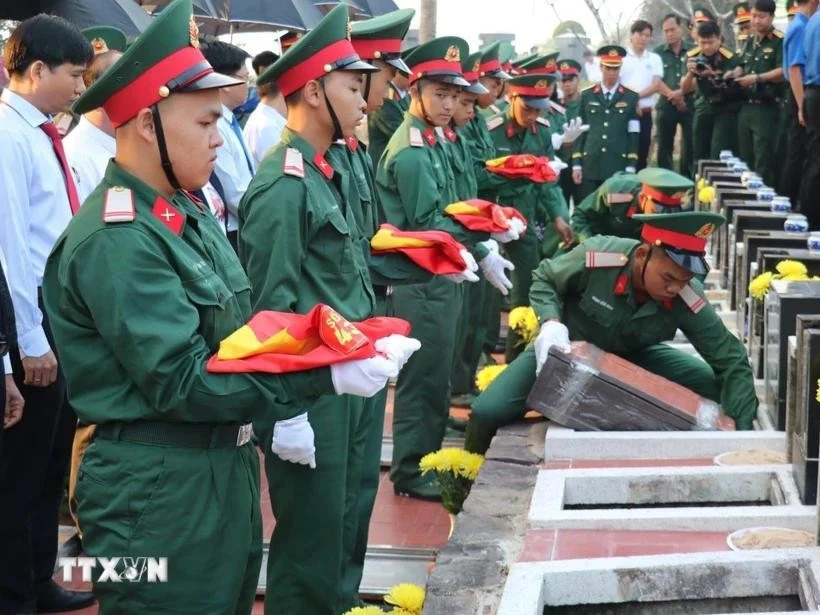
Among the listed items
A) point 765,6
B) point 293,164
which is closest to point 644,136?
point 765,6

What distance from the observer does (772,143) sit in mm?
11258

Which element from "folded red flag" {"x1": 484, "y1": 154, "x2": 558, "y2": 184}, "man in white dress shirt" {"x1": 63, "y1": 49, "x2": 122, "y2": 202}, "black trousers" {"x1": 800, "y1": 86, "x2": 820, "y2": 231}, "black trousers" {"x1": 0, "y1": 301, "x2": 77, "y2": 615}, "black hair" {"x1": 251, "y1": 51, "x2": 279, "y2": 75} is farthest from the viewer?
"black trousers" {"x1": 800, "y1": 86, "x2": 820, "y2": 231}

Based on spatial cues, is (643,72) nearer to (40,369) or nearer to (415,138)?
(415,138)

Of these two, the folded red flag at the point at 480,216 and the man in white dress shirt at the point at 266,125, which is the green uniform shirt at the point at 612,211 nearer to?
the man in white dress shirt at the point at 266,125

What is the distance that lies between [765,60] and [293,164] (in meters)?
8.48

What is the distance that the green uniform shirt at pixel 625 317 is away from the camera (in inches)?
206

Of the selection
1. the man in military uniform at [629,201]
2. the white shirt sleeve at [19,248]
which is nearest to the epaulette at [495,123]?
the man in military uniform at [629,201]

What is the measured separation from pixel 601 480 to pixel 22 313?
2.01 m

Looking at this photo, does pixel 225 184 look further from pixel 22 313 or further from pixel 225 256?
pixel 225 256

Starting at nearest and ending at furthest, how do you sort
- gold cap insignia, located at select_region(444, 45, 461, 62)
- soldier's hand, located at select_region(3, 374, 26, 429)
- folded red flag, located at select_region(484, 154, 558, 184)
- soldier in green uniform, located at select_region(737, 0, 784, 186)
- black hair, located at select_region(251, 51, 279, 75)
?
soldier's hand, located at select_region(3, 374, 26, 429) → gold cap insignia, located at select_region(444, 45, 461, 62) → folded red flag, located at select_region(484, 154, 558, 184) → black hair, located at select_region(251, 51, 279, 75) → soldier in green uniform, located at select_region(737, 0, 784, 186)

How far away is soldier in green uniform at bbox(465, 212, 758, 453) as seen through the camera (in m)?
5.14

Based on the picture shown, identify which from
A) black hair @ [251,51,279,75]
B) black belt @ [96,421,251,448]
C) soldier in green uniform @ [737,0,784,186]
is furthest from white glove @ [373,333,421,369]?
soldier in green uniform @ [737,0,784,186]

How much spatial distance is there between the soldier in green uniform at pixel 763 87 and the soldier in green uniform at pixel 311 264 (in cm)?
801

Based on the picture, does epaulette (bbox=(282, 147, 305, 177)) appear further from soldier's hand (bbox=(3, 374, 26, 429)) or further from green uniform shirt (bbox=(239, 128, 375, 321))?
soldier's hand (bbox=(3, 374, 26, 429))
